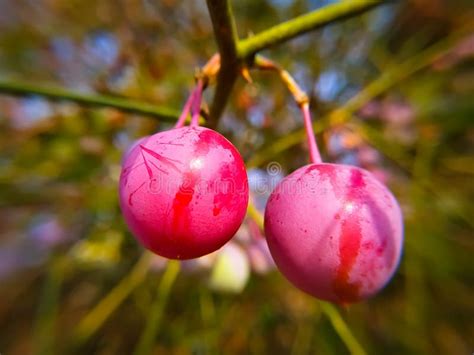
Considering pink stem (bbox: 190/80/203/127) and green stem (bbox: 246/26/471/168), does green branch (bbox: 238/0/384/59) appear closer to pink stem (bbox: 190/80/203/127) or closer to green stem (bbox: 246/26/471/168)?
pink stem (bbox: 190/80/203/127)

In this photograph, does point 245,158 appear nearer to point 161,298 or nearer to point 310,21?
point 161,298

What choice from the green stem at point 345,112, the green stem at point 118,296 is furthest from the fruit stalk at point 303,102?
the green stem at point 118,296

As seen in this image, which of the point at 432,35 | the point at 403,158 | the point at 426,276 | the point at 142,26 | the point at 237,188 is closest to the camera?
the point at 237,188

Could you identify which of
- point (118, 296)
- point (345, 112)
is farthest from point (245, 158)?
point (118, 296)

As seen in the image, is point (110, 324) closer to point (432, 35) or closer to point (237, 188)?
point (237, 188)

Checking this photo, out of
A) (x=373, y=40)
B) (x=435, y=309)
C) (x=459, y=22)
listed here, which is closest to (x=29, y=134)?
(x=373, y=40)

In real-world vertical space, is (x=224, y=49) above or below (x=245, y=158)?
above

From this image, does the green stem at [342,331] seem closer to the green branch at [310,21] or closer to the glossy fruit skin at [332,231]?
the glossy fruit skin at [332,231]
